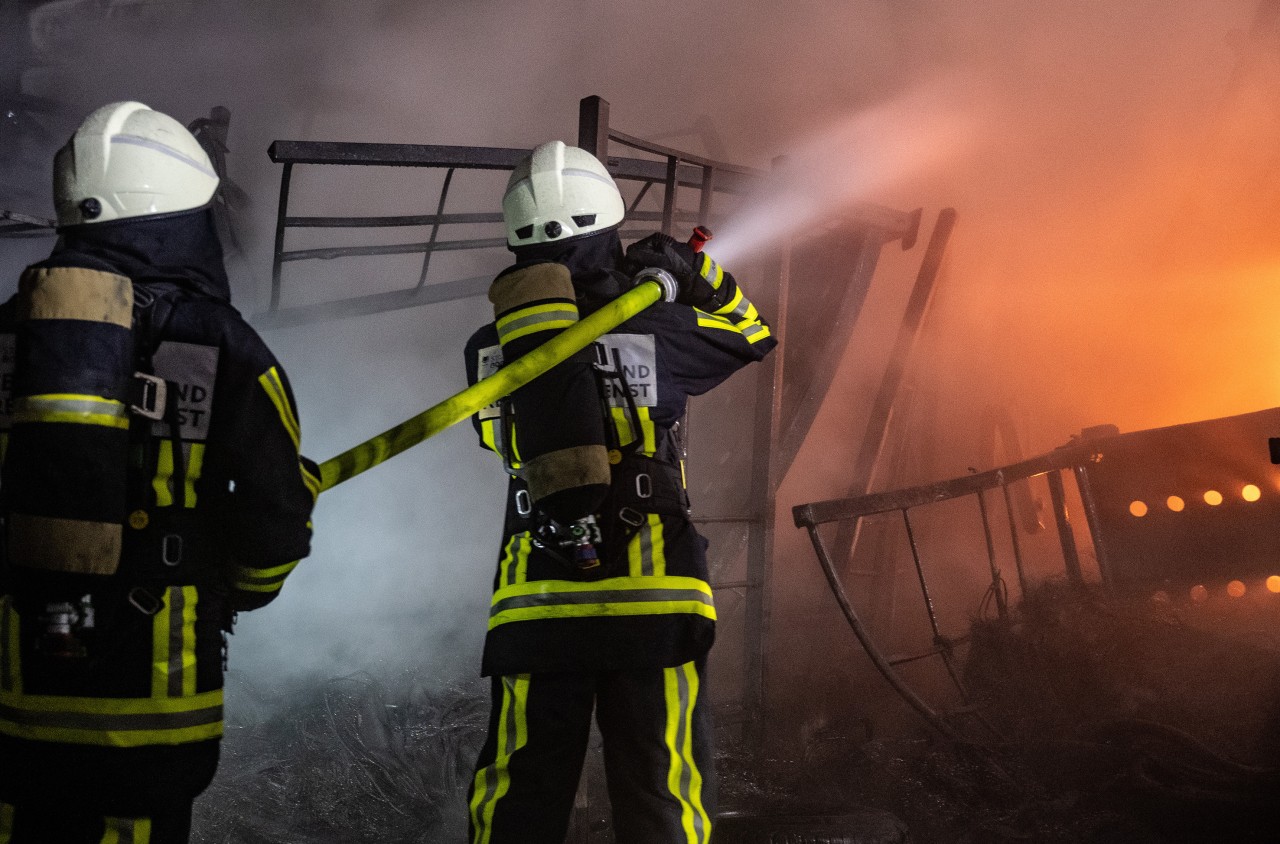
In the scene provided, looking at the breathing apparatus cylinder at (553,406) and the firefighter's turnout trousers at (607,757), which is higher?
the breathing apparatus cylinder at (553,406)

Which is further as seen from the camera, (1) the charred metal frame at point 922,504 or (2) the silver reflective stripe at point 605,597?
(1) the charred metal frame at point 922,504

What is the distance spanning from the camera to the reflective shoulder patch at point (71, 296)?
1857mm

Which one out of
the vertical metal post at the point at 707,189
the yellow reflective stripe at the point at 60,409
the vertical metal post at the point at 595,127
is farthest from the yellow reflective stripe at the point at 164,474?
the vertical metal post at the point at 707,189

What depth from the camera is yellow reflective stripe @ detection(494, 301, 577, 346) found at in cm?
242

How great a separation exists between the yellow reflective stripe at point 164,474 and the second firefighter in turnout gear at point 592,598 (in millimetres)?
860

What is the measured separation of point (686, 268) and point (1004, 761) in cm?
302

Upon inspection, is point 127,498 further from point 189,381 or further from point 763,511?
point 763,511

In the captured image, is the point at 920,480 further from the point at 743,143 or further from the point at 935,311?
the point at 743,143

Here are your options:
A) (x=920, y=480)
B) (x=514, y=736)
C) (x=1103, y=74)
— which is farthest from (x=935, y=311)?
(x=514, y=736)

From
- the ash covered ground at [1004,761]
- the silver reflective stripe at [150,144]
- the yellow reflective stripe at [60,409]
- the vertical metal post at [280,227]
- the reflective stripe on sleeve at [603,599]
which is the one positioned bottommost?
the ash covered ground at [1004,761]

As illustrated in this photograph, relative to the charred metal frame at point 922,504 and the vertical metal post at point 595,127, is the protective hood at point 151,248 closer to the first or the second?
the vertical metal post at point 595,127

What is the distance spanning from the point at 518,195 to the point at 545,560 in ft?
3.88

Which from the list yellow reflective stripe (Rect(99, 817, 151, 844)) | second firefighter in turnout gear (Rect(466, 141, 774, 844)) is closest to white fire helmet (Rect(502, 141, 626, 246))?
second firefighter in turnout gear (Rect(466, 141, 774, 844))

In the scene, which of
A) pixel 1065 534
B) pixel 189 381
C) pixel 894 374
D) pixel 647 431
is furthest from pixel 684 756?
pixel 894 374
